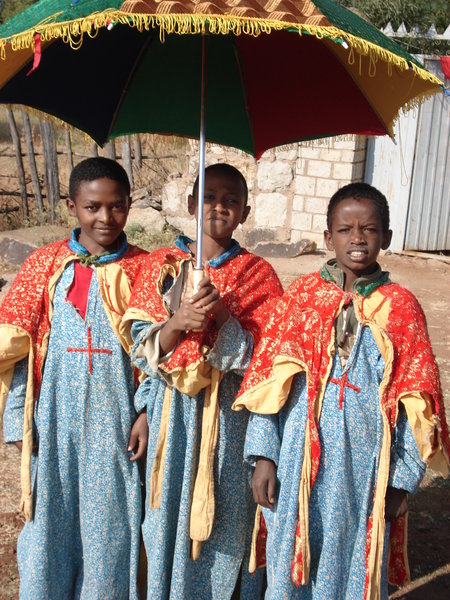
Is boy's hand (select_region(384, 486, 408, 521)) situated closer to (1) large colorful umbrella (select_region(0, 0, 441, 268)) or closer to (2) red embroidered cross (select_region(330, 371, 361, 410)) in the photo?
(2) red embroidered cross (select_region(330, 371, 361, 410))

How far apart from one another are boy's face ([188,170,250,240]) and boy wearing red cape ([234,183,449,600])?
1.25 ft

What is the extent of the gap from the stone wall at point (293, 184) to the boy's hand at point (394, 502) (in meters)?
6.95

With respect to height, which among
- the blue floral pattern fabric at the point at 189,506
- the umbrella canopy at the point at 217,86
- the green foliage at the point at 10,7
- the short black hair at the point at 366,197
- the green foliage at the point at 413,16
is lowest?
the blue floral pattern fabric at the point at 189,506

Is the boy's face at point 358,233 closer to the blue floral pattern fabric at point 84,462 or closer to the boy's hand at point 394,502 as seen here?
the boy's hand at point 394,502

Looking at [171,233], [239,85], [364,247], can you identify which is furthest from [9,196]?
[364,247]

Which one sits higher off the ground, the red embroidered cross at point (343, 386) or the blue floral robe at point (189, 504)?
the red embroidered cross at point (343, 386)

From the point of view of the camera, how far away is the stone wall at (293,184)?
9062 millimetres

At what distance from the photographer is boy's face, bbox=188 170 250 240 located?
259 cm

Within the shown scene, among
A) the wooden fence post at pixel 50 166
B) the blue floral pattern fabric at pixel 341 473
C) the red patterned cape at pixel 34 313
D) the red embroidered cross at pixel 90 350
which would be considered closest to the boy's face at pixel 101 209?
the red patterned cape at pixel 34 313

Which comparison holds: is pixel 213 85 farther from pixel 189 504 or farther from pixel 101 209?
pixel 189 504

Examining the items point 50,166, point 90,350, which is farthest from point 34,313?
point 50,166

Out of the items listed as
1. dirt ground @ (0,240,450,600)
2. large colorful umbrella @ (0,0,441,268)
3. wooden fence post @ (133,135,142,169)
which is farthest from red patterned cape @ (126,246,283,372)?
wooden fence post @ (133,135,142,169)

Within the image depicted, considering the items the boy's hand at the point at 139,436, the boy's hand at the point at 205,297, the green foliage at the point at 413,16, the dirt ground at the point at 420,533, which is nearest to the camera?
the boy's hand at the point at 205,297

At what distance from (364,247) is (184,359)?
2.37 ft
